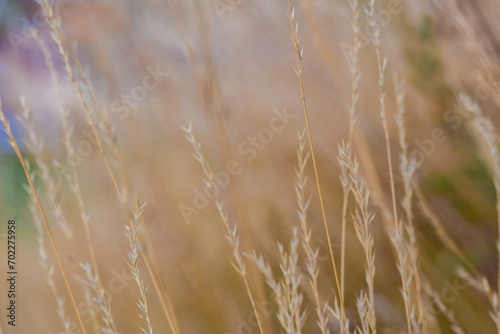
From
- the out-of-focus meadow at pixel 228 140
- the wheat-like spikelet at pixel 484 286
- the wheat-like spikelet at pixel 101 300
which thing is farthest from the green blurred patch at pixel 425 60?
the wheat-like spikelet at pixel 101 300

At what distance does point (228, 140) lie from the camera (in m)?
1.35

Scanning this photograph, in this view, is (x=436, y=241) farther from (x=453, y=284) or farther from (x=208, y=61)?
(x=208, y=61)

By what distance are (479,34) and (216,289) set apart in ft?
3.86

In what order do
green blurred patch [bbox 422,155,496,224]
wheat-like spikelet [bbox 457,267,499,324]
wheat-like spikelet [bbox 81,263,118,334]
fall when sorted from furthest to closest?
green blurred patch [bbox 422,155,496,224] → wheat-like spikelet [bbox 457,267,499,324] → wheat-like spikelet [bbox 81,263,118,334]

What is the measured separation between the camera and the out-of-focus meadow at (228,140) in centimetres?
136

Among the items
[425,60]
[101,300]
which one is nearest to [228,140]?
[425,60]

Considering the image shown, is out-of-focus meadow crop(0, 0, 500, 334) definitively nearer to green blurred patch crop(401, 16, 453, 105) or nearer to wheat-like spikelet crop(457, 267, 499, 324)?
green blurred patch crop(401, 16, 453, 105)

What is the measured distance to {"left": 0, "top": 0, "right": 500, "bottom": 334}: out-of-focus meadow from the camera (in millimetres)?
1360

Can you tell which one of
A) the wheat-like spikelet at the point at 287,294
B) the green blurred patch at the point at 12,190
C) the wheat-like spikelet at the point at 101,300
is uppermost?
the green blurred patch at the point at 12,190

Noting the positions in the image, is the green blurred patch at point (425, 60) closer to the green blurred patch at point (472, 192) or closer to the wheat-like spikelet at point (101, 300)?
the green blurred patch at point (472, 192)

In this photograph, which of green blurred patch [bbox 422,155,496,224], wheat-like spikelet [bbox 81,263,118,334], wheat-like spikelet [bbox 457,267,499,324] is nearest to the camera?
wheat-like spikelet [bbox 81,263,118,334]

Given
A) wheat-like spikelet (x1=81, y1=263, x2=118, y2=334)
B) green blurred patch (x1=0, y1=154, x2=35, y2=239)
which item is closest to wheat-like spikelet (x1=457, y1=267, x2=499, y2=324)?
wheat-like spikelet (x1=81, y1=263, x2=118, y2=334)

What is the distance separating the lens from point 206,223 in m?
1.44

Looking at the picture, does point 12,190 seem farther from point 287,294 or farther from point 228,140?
point 287,294
